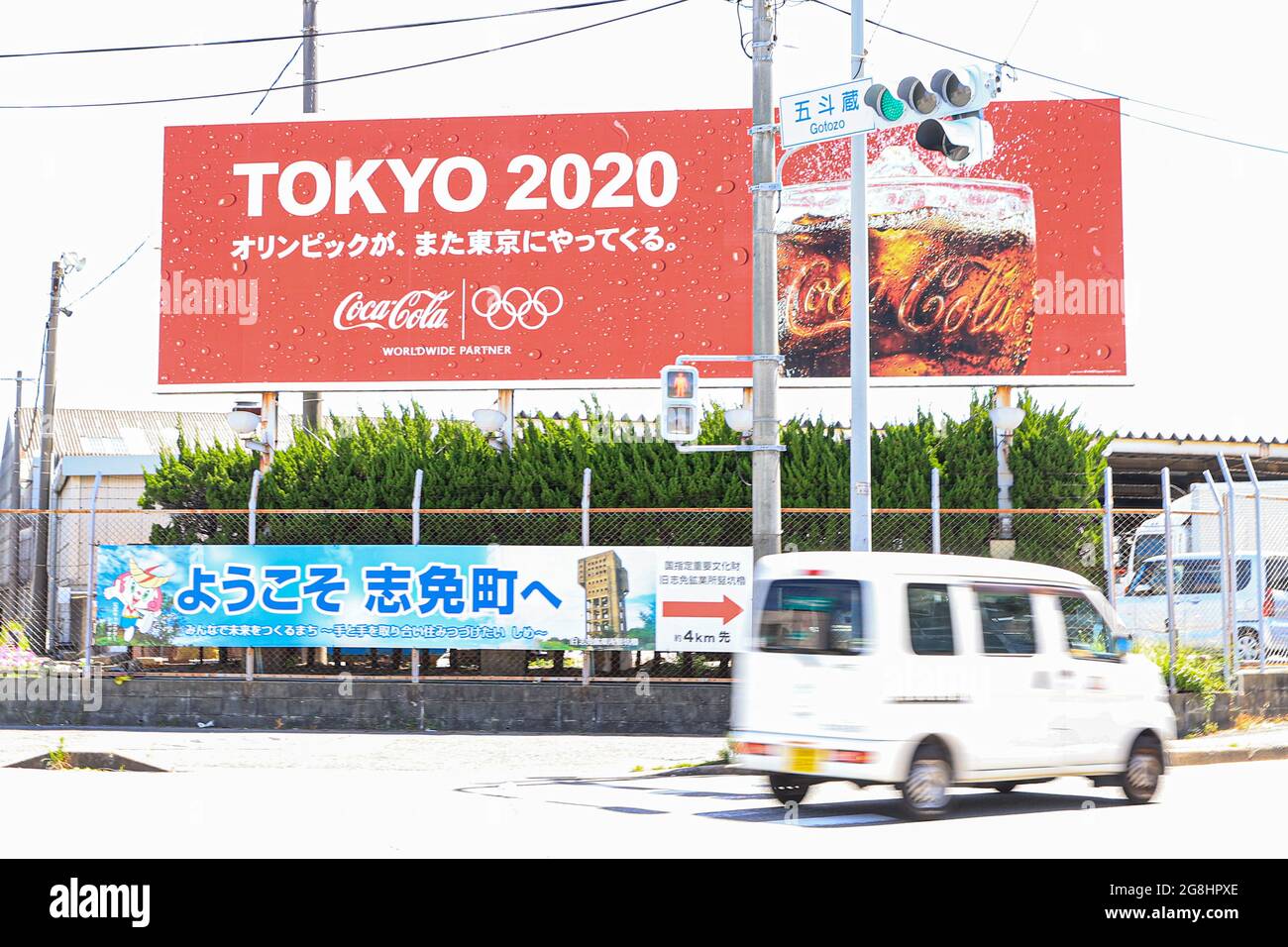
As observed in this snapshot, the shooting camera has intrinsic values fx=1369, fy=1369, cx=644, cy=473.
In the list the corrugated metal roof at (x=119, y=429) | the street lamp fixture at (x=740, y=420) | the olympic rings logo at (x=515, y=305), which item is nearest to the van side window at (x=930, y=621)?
the street lamp fixture at (x=740, y=420)

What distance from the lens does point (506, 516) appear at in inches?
685

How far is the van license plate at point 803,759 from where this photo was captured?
33.2 feet

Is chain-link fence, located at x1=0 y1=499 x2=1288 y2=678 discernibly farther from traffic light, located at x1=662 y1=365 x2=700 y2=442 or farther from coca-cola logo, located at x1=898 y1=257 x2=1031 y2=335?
coca-cola logo, located at x1=898 y1=257 x2=1031 y2=335

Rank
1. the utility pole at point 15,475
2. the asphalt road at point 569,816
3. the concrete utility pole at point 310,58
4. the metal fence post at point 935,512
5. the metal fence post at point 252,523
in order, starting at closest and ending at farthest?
1. the asphalt road at point 569,816
2. the metal fence post at point 935,512
3. the metal fence post at point 252,523
4. the concrete utility pole at point 310,58
5. the utility pole at point 15,475

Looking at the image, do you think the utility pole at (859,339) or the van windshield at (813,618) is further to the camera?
the utility pole at (859,339)

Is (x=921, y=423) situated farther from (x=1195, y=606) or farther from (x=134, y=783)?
(x=134, y=783)

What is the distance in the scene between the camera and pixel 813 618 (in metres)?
10.3

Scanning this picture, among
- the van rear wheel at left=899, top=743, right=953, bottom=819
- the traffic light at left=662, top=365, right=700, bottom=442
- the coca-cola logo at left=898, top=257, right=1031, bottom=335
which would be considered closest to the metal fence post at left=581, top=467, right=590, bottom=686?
the traffic light at left=662, top=365, right=700, bottom=442

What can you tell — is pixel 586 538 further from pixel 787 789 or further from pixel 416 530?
pixel 787 789

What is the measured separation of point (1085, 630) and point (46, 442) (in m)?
22.3

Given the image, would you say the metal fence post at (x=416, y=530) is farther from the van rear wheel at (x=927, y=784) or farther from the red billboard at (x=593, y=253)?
the van rear wheel at (x=927, y=784)

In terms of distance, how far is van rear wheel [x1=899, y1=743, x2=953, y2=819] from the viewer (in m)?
10.0

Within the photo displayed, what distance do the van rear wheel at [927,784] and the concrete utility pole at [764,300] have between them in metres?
3.61

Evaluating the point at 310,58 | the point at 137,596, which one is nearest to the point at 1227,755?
the point at 137,596
